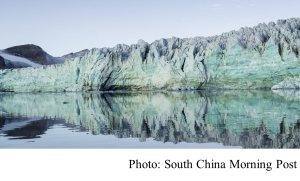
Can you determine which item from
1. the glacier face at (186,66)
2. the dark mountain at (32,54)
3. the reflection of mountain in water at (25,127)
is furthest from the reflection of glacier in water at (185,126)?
the dark mountain at (32,54)

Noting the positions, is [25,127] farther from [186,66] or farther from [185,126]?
[186,66]

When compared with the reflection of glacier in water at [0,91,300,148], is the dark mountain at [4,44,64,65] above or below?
above

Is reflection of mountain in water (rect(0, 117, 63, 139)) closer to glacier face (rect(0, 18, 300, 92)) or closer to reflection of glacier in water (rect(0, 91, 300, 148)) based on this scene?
reflection of glacier in water (rect(0, 91, 300, 148))

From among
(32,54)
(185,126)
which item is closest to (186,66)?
(185,126)

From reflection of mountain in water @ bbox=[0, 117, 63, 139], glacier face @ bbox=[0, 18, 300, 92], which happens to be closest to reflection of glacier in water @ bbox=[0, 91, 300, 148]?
reflection of mountain in water @ bbox=[0, 117, 63, 139]

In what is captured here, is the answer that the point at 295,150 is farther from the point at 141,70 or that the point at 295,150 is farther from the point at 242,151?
the point at 141,70

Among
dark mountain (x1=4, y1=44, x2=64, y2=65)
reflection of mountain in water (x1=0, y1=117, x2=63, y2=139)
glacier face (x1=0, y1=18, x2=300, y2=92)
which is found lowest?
reflection of mountain in water (x1=0, y1=117, x2=63, y2=139)

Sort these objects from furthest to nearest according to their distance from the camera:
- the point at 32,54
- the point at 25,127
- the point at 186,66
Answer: the point at 32,54 < the point at 186,66 < the point at 25,127

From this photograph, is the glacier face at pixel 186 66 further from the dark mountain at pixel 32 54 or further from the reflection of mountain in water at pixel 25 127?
the dark mountain at pixel 32 54
